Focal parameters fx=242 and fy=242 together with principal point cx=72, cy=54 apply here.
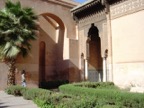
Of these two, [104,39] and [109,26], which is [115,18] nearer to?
[109,26]

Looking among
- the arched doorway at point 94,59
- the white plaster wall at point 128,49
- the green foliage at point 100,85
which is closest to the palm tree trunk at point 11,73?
the green foliage at point 100,85

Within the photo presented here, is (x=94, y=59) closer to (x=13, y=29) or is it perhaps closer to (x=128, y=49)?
(x=128, y=49)

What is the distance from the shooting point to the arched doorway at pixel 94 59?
20938mm

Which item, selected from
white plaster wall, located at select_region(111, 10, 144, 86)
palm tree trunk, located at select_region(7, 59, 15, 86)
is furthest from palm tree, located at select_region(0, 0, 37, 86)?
white plaster wall, located at select_region(111, 10, 144, 86)

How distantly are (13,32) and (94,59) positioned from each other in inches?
346

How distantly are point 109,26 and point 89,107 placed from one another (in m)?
10.1

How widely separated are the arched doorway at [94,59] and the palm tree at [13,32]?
6.61m

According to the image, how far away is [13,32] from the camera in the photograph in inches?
602

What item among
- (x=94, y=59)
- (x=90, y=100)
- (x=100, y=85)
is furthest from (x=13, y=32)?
(x=90, y=100)

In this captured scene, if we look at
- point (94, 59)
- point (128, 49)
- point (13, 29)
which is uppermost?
point (13, 29)

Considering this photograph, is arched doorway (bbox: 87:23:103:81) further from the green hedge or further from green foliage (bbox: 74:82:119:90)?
the green hedge

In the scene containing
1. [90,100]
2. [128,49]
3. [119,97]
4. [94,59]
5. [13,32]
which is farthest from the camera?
[94,59]

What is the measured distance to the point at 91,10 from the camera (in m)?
19.0

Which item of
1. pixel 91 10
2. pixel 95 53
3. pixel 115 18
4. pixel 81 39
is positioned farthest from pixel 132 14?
pixel 95 53
